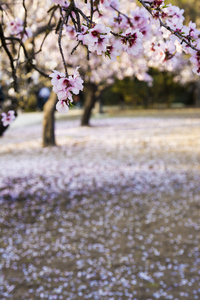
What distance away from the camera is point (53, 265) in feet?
15.4

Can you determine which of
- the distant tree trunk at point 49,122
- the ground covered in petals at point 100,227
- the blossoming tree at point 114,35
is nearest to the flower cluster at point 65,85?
the blossoming tree at point 114,35

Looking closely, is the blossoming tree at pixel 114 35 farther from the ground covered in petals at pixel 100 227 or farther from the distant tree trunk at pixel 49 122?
the distant tree trunk at pixel 49 122

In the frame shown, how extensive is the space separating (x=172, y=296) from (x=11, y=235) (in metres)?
2.82

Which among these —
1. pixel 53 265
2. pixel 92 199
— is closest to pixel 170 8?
pixel 53 265

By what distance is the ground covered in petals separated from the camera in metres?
4.22

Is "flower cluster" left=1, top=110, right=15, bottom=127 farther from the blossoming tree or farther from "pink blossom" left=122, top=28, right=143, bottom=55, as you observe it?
"pink blossom" left=122, top=28, right=143, bottom=55

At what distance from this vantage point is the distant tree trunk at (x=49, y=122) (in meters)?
12.5

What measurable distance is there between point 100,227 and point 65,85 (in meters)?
4.59

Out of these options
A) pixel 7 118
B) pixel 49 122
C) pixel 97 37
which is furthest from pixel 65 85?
pixel 49 122

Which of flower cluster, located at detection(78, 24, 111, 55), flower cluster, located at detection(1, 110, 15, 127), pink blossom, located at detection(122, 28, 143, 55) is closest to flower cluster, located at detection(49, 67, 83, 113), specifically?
flower cluster, located at detection(78, 24, 111, 55)

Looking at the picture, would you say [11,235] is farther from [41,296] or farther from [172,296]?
[172,296]

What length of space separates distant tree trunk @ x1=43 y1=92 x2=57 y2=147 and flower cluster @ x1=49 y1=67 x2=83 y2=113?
10886 millimetres

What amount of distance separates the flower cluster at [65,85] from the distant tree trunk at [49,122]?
10.9 m

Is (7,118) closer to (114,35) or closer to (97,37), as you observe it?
(114,35)
